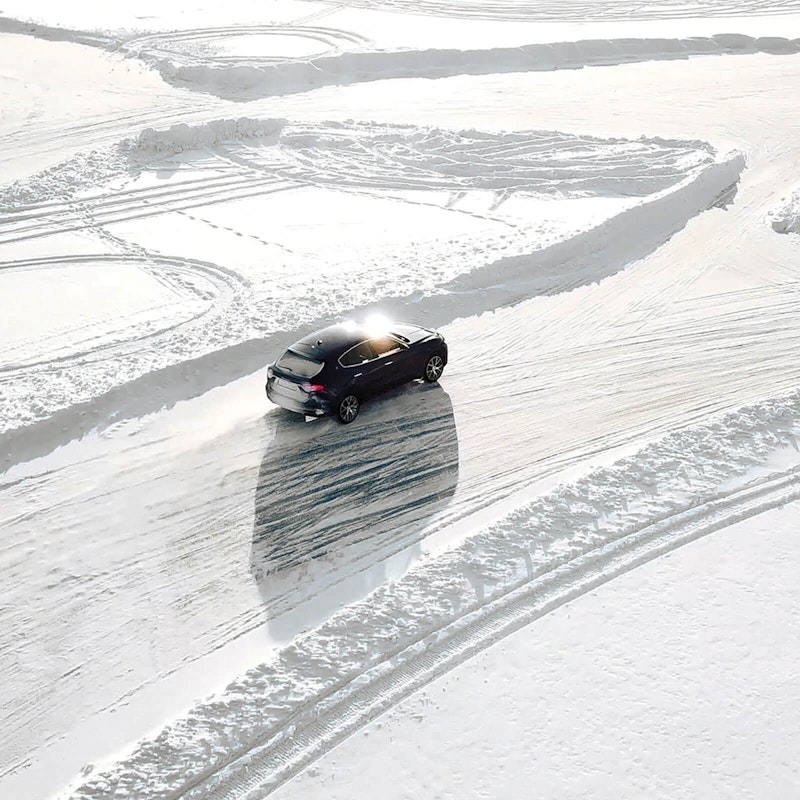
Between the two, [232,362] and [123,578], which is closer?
[123,578]

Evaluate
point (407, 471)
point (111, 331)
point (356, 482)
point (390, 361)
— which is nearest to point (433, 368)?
point (390, 361)

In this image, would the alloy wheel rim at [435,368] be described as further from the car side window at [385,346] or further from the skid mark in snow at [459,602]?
the skid mark in snow at [459,602]

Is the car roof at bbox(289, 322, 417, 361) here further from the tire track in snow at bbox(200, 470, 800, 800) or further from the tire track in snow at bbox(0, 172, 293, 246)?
the tire track in snow at bbox(0, 172, 293, 246)

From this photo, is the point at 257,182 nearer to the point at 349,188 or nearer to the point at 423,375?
the point at 349,188

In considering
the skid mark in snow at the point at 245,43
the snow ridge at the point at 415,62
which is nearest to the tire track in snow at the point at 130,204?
the snow ridge at the point at 415,62

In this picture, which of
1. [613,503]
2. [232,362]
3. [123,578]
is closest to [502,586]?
[613,503]

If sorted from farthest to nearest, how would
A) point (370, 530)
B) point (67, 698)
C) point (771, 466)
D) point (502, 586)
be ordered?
point (771, 466) < point (370, 530) < point (502, 586) < point (67, 698)
